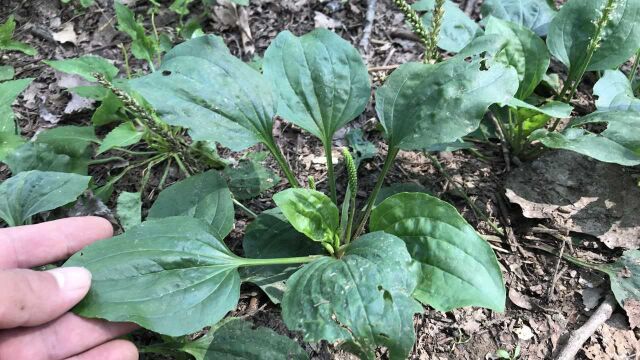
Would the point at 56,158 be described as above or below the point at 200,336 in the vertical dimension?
above

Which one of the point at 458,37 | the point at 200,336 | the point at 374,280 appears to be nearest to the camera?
the point at 374,280

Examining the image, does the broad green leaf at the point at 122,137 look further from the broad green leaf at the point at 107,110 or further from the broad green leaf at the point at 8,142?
the broad green leaf at the point at 8,142

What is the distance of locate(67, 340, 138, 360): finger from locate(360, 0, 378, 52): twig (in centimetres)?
227

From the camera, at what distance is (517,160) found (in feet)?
A: 8.80

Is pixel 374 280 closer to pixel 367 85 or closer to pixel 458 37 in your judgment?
pixel 367 85

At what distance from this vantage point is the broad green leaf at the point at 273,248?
217 cm

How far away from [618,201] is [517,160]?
517mm

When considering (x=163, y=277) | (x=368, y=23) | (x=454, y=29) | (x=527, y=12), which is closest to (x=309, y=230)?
(x=163, y=277)

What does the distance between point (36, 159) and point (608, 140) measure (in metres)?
2.81

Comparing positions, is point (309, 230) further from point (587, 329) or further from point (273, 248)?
point (587, 329)

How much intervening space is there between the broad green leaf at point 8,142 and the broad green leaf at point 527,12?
108 inches

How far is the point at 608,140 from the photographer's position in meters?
2.31

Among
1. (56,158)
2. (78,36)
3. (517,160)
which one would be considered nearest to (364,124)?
(517,160)

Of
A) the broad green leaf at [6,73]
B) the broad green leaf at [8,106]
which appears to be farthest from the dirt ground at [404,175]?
the broad green leaf at [8,106]
